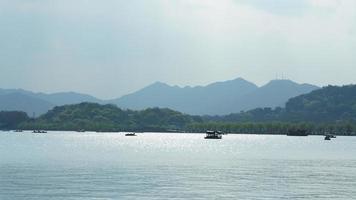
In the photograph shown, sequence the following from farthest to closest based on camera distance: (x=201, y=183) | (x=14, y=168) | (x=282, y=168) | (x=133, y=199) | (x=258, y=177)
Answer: (x=282, y=168) < (x=14, y=168) < (x=258, y=177) < (x=201, y=183) < (x=133, y=199)

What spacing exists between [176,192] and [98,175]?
87.6ft

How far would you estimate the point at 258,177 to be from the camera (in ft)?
338

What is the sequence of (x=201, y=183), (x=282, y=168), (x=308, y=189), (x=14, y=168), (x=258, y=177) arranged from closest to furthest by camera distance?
(x=308, y=189) → (x=201, y=183) → (x=258, y=177) → (x=14, y=168) → (x=282, y=168)

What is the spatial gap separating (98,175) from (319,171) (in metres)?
37.8

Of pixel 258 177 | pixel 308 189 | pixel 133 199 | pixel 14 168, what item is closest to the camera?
pixel 133 199

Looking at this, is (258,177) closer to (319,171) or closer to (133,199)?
(319,171)

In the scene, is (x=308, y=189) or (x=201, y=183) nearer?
(x=308, y=189)

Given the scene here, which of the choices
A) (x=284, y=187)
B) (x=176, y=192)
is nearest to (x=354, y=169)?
(x=284, y=187)

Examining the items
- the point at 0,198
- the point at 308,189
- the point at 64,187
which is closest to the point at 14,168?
the point at 64,187

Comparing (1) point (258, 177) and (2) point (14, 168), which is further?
(2) point (14, 168)

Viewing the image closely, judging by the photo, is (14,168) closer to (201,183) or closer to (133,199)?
(201,183)

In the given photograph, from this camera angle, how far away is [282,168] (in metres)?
127

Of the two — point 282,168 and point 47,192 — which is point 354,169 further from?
point 47,192

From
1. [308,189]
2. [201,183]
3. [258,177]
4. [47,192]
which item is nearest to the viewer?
[47,192]
